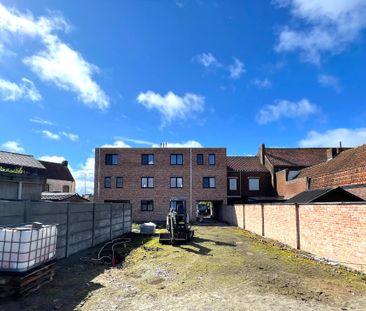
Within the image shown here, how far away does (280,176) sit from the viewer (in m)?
41.2

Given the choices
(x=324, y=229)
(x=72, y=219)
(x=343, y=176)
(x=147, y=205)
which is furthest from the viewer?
(x=147, y=205)

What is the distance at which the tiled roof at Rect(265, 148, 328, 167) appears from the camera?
44.1 meters

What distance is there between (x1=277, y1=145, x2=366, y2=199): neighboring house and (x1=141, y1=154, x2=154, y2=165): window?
52.4ft

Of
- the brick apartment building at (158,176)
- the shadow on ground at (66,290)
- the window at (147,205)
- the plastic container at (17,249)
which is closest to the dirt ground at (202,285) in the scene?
the shadow on ground at (66,290)

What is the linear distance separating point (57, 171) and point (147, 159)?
25.1 meters

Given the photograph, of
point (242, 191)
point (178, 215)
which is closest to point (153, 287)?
point (178, 215)

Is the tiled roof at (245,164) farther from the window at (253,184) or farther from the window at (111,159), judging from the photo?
the window at (111,159)

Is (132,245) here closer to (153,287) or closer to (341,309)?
(153,287)

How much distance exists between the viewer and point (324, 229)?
44.2 feet

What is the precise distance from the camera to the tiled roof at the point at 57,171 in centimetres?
5778

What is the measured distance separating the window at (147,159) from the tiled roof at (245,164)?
1042 cm

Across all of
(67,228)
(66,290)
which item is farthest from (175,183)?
(66,290)

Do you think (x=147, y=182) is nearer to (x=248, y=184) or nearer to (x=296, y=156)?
(x=248, y=184)

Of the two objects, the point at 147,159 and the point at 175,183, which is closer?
the point at 175,183
